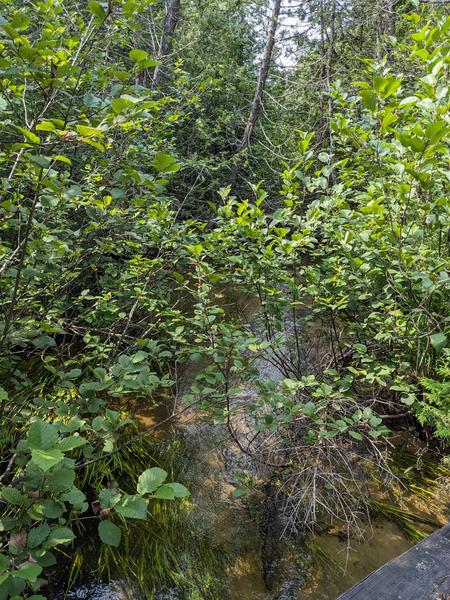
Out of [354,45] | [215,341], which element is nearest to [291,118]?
[354,45]

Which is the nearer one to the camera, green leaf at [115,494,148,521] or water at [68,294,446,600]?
green leaf at [115,494,148,521]

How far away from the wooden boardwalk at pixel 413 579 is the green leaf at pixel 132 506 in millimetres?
810

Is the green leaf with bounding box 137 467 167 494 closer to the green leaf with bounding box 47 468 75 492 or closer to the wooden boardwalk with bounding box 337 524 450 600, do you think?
the green leaf with bounding box 47 468 75 492

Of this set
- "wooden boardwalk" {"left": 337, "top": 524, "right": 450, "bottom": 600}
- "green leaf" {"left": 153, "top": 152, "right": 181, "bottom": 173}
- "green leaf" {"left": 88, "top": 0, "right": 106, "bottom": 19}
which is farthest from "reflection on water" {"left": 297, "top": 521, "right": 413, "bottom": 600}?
"green leaf" {"left": 88, "top": 0, "right": 106, "bottom": 19}

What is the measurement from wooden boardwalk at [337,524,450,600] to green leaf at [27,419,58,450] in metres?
1.08

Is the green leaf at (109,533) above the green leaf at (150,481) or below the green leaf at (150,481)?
below

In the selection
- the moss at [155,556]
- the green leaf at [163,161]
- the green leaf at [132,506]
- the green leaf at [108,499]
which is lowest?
the moss at [155,556]

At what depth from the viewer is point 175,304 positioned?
2.84 m

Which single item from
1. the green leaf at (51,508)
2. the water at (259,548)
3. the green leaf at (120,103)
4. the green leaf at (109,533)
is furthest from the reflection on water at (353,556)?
the green leaf at (120,103)

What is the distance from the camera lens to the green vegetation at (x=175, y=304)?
1156mm

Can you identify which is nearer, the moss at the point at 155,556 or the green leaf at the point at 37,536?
the green leaf at the point at 37,536

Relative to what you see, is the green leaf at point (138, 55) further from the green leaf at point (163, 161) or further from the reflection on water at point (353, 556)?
the reflection on water at point (353, 556)

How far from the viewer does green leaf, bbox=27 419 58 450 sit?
0.80m

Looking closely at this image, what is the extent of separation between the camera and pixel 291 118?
319 inches
